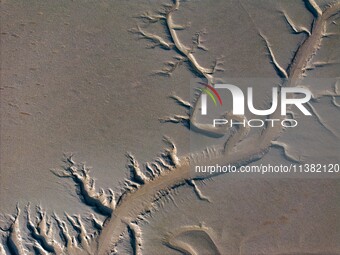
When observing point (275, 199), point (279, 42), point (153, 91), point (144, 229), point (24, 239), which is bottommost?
point (24, 239)

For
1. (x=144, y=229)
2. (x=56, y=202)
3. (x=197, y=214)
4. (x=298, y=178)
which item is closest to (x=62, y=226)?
(x=56, y=202)

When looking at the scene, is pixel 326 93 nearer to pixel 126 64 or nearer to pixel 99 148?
pixel 126 64

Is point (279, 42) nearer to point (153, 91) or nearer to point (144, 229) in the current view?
point (153, 91)

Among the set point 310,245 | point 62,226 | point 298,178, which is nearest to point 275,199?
point 298,178

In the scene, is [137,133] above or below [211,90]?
below

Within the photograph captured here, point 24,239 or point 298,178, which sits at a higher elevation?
point 298,178

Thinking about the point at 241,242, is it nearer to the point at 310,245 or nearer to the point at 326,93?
the point at 310,245

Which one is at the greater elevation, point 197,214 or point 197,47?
point 197,47

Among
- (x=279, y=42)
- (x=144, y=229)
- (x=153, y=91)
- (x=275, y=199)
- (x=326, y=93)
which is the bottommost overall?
(x=144, y=229)
